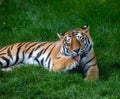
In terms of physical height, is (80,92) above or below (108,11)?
below

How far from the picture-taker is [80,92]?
770 centimetres

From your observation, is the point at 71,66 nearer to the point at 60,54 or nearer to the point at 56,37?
the point at 60,54

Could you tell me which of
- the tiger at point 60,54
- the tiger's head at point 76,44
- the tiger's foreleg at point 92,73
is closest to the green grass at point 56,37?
the tiger's foreleg at point 92,73

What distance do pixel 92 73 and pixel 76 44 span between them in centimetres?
51

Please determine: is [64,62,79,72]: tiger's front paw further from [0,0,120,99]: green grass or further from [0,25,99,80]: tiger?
[0,0,120,99]: green grass

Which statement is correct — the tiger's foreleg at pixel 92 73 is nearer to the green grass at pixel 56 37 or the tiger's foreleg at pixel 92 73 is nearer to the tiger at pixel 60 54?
the tiger at pixel 60 54

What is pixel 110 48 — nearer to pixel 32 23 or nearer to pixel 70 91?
pixel 32 23

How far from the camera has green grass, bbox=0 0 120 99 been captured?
776 centimetres

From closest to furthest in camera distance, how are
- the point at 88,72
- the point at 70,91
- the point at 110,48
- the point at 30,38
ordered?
the point at 70,91, the point at 88,72, the point at 110,48, the point at 30,38

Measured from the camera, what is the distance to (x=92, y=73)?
8.65m


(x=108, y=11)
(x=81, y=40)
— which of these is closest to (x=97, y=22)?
(x=108, y=11)

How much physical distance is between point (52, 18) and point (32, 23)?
0.42 metres

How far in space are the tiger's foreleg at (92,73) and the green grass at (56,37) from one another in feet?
0.37

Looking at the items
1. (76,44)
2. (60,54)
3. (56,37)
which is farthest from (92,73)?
(56,37)
